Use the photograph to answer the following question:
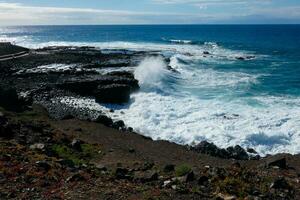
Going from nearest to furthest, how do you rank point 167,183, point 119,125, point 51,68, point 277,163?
point 167,183 < point 277,163 < point 119,125 < point 51,68

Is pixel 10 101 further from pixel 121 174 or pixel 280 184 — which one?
pixel 280 184

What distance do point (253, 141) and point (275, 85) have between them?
64.0 ft

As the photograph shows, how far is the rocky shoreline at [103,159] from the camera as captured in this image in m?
12.2

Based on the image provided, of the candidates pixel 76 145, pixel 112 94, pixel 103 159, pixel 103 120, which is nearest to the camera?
pixel 103 159

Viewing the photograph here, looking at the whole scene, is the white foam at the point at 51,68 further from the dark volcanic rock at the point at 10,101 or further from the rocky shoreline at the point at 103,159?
the dark volcanic rock at the point at 10,101

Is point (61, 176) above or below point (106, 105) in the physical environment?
above

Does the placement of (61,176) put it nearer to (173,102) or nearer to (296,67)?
(173,102)

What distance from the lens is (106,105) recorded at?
32.2m

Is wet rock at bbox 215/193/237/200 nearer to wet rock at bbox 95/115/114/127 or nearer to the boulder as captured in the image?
the boulder

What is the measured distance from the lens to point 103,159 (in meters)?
18.6

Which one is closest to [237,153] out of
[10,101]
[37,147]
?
[37,147]

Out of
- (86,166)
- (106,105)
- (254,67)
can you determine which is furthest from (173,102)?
(254,67)

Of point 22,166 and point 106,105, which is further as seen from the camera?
point 106,105

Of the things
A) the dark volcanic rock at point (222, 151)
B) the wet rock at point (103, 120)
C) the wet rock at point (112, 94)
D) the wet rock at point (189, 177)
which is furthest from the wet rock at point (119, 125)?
the wet rock at point (189, 177)
